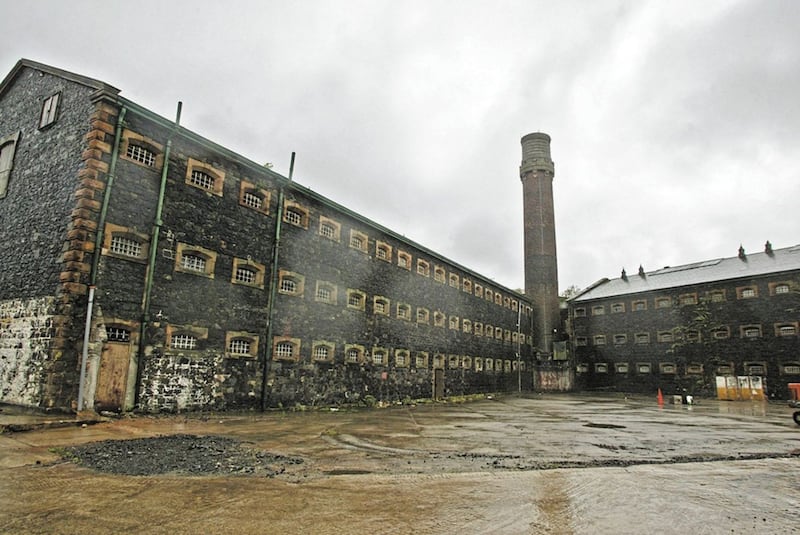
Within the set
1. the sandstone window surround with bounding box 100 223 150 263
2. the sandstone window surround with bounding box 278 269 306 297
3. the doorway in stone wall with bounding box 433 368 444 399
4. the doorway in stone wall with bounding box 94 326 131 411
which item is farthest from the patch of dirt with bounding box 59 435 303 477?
the doorway in stone wall with bounding box 433 368 444 399

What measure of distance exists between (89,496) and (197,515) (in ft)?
5.01

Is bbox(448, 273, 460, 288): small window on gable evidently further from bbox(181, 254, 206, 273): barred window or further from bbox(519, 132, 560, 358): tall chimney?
bbox(181, 254, 206, 273): barred window

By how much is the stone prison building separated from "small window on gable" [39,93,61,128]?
0.25 ft

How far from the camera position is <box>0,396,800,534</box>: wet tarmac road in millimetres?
4621

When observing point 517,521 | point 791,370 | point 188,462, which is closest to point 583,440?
point 517,521

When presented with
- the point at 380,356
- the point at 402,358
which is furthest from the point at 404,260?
the point at 380,356

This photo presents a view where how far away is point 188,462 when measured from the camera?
7.20m

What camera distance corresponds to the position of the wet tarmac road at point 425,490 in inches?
182

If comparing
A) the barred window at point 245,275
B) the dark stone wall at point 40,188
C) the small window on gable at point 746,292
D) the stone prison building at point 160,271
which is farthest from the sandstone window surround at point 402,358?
the small window on gable at point 746,292

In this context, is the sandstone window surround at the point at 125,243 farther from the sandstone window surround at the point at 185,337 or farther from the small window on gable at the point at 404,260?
the small window on gable at the point at 404,260

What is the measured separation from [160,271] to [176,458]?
825 cm

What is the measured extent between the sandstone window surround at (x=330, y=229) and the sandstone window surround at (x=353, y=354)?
506 cm

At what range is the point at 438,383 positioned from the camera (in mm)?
29125

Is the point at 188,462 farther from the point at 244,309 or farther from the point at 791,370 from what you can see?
the point at 791,370
